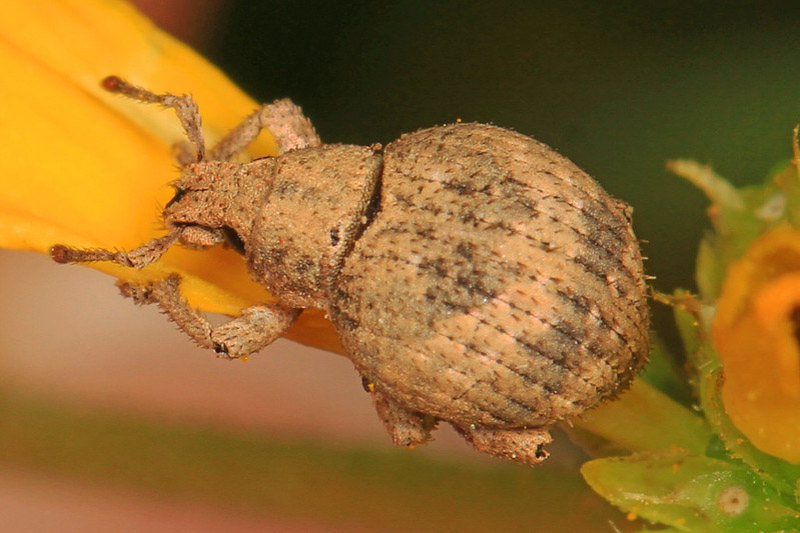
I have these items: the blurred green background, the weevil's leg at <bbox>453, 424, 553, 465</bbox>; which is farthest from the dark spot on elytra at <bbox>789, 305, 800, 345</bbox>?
the weevil's leg at <bbox>453, 424, 553, 465</bbox>

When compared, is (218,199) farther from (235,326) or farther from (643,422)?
(643,422)

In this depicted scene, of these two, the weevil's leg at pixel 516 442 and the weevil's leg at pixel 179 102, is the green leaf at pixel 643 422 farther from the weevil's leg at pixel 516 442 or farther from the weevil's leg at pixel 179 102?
the weevil's leg at pixel 179 102

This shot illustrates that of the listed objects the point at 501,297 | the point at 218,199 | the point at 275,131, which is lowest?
the point at 501,297

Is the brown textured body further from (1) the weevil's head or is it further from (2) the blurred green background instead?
(1) the weevil's head

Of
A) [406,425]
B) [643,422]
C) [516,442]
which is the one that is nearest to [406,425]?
[406,425]

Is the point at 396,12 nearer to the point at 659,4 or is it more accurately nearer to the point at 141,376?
the point at 659,4

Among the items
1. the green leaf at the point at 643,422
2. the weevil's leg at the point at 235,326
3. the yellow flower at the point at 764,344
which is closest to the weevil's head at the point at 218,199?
the weevil's leg at the point at 235,326
